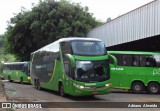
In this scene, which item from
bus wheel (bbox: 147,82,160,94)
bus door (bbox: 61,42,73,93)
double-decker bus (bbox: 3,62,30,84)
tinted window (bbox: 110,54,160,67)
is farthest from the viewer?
double-decker bus (bbox: 3,62,30,84)

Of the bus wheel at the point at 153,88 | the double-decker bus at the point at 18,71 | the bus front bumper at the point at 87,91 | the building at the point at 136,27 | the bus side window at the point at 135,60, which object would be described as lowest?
the bus wheel at the point at 153,88

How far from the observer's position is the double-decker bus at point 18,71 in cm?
3786

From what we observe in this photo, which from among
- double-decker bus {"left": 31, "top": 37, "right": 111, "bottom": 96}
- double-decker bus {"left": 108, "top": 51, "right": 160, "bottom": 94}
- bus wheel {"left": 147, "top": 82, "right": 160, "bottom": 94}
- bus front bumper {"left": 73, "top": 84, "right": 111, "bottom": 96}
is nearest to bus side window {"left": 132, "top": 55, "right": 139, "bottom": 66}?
double-decker bus {"left": 108, "top": 51, "right": 160, "bottom": 94}

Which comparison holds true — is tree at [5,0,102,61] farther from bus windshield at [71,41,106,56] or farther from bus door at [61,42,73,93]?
bus windshield at [71,41,106,56]

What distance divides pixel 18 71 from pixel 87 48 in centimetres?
2298

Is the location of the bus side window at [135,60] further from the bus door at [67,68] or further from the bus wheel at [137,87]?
the bus door at [67,68]

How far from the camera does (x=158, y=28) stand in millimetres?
22203

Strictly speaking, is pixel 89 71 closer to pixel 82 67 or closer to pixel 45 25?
pixel 82 67

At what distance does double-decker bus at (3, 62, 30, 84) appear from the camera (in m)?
37.9

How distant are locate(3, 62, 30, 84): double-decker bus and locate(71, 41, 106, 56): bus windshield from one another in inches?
748

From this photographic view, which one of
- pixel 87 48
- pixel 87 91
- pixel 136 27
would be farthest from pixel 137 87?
Answer: pixel 87 91

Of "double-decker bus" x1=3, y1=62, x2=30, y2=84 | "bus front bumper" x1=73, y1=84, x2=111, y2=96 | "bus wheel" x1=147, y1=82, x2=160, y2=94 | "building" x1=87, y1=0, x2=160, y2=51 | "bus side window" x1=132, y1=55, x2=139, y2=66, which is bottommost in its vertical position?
"bus wheel" x1=147, y1=82, x2=160, y2=94

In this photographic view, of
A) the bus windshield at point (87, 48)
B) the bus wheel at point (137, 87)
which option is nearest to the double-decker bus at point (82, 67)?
the bus windshield at point (87, 48)

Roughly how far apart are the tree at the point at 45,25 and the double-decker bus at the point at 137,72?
13.3 m
